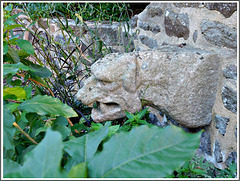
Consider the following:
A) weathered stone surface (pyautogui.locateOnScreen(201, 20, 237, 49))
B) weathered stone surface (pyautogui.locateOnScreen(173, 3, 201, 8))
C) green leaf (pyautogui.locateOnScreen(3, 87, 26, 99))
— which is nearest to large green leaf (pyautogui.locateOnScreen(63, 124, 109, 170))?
green leaf (pyautogui.locateOnScreen(3, 87, 26, 99))

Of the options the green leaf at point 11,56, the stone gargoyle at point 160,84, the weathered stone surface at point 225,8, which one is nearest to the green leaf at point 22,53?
the green leaf at point 11,56

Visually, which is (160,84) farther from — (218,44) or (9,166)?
(9,166)

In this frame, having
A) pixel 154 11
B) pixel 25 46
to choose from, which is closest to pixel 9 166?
pixel 25 46

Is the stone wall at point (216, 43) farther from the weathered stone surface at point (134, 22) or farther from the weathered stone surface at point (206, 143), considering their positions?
the weathered stone surface at point (134, 22)

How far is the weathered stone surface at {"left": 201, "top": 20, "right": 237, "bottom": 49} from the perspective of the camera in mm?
1058

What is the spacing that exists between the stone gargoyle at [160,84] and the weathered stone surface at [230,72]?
0.20ft

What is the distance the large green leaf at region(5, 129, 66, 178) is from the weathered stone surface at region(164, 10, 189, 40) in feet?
3.95

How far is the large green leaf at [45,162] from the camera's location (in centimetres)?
37

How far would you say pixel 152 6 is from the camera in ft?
5.62

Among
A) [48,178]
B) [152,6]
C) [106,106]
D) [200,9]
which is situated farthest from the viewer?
[152,6]

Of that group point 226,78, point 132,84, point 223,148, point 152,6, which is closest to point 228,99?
point 226,78

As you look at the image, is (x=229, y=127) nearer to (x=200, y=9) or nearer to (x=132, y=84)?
(x=132, y=84)

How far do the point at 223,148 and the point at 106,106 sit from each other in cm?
69

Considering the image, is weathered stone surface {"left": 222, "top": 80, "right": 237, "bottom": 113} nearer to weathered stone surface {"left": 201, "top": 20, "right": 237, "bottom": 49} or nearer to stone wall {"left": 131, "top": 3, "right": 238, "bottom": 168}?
stone wall {"left": 131, "top": 3, "right": 238, "bottom": 168}
